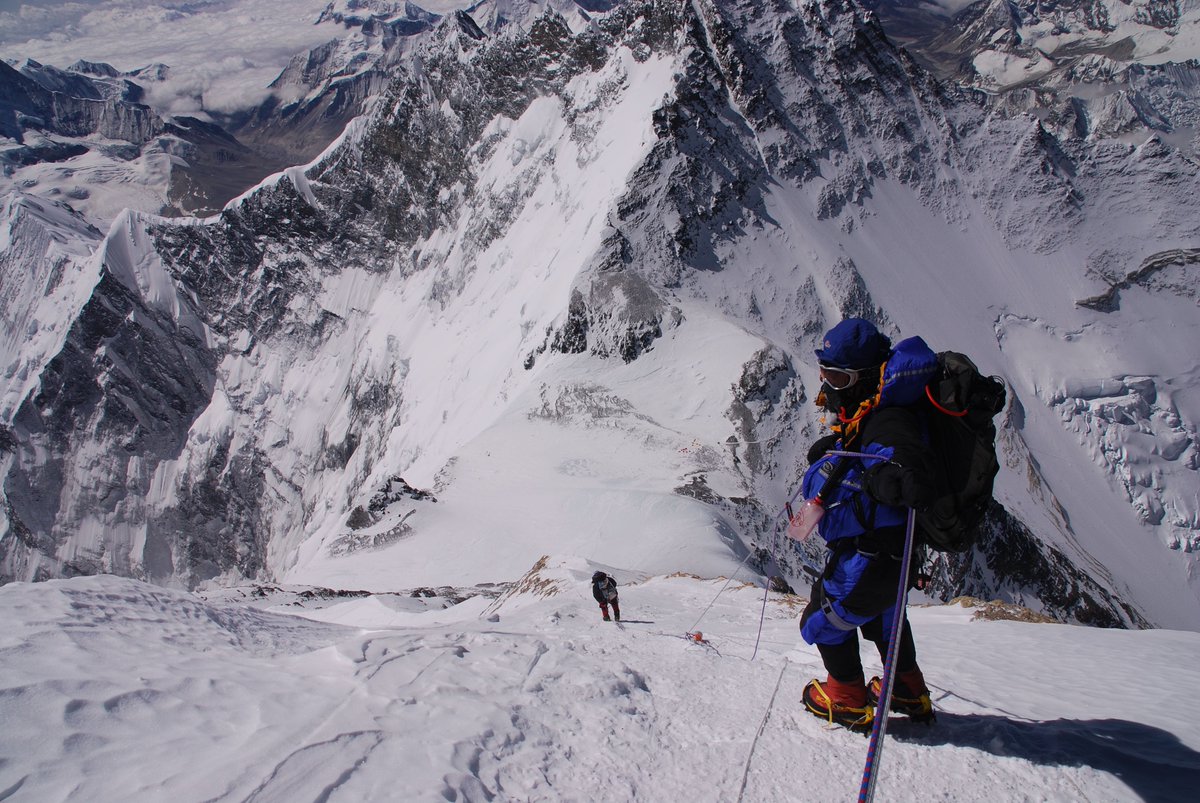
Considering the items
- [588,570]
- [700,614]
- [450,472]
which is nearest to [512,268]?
[450,472]

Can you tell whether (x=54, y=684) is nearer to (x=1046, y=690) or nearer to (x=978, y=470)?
(x=978, y=470)

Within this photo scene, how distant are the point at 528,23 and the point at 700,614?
244 feet

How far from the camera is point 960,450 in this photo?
14.4 feet

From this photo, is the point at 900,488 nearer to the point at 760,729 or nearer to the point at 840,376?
the point at 840,376

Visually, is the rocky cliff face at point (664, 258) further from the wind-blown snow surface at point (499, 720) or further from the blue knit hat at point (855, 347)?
the blue knit hat at point (855, 347)

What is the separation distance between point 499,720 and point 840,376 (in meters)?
3.47

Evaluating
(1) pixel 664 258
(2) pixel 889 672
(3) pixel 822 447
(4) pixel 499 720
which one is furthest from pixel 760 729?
(1) pixel 664 258

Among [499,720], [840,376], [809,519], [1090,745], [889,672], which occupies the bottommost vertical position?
[499,720]

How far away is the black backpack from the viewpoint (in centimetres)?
431

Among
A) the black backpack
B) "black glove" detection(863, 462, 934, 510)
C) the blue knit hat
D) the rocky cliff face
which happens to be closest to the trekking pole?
the black backpack

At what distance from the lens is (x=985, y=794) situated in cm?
440

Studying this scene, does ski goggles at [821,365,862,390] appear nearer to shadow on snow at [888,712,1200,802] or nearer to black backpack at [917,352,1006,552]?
black backpack at [917,352,1006,552]

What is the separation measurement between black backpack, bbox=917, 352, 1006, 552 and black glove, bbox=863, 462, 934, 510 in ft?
0.55

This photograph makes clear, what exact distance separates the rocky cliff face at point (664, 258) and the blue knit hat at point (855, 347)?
67.8ft
